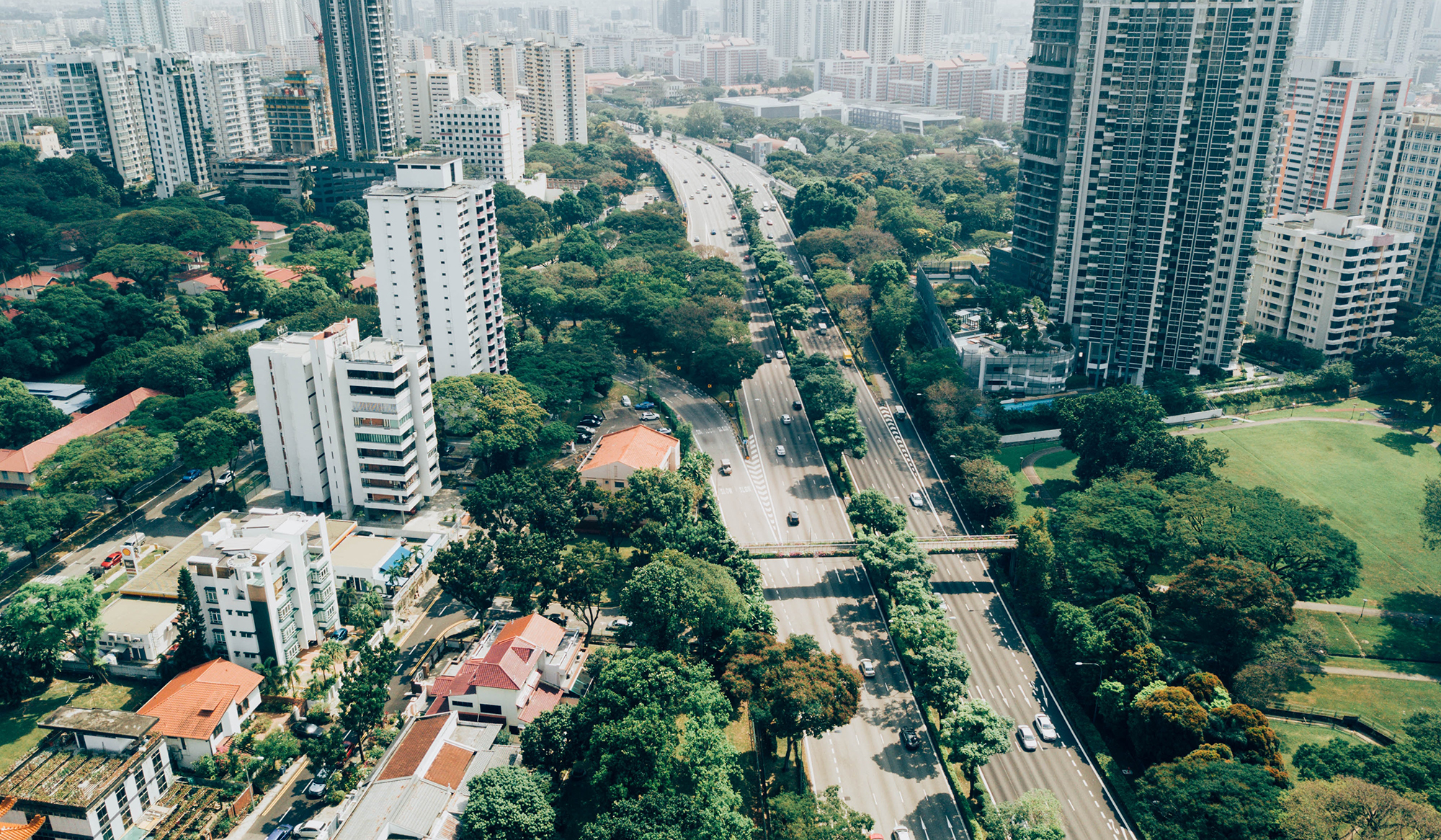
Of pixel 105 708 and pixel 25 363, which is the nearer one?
pixel 105 708

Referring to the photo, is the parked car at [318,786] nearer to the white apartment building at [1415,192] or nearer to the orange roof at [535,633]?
the orange roof at [535,633]

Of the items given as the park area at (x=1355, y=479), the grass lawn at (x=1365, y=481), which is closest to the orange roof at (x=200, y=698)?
the park area at (x=1355, y=479)

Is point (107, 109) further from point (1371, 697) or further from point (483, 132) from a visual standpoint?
point (1371, 697)

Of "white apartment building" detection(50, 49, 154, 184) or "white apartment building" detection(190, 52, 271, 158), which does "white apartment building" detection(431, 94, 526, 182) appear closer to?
"white apartment building" detection(190, 52, 271, 158)

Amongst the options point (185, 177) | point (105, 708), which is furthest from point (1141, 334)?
point (185, 177)

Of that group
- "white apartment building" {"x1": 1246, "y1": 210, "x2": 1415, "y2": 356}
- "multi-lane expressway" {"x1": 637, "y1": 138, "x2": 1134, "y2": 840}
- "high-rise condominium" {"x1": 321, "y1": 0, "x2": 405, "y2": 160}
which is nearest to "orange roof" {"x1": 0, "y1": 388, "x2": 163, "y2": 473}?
"multi-lane expressway" {"x1": 637, "y1": 138, "x2": 1134, "y2": 840}

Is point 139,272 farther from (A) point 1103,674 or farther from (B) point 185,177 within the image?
(A) point 1103,674
